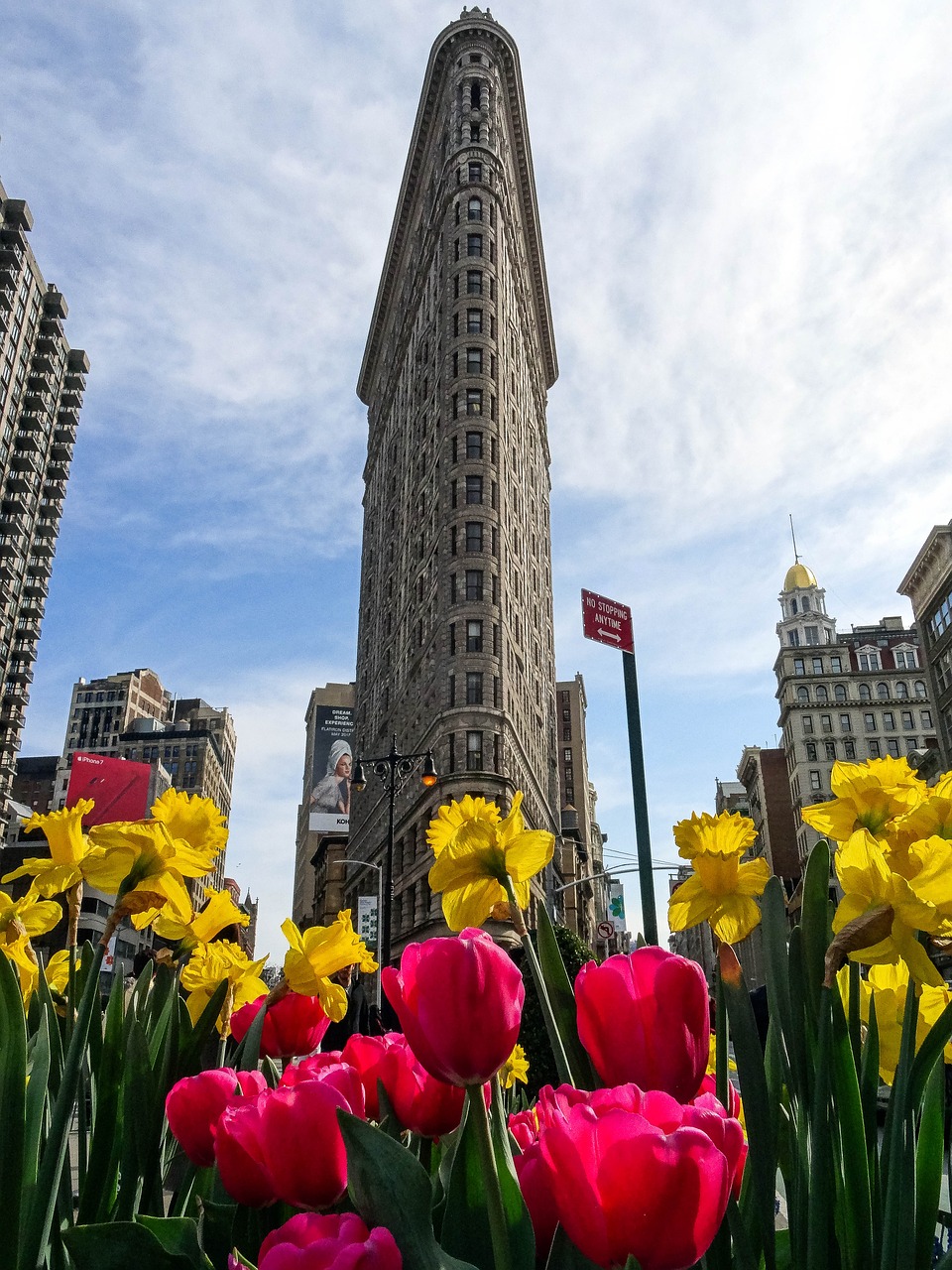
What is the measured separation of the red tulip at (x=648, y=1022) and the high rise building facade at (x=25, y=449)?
7220 cm

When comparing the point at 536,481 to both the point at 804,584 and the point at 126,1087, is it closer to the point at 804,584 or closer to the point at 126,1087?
the point at 804,584

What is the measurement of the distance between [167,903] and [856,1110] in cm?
128

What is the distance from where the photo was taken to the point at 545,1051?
28.3 feet

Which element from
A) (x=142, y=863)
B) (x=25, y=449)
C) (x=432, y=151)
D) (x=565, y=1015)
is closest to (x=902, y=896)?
(x=565, y=1015)

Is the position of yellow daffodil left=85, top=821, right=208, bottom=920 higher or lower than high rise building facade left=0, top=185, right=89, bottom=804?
lower

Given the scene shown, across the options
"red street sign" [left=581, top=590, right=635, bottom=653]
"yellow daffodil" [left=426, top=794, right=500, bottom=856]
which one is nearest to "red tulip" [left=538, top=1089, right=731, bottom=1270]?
"yellow daffodil" [left=426, top=794, right=500, bottom=856]

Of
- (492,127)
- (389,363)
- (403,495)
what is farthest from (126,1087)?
(389,363)

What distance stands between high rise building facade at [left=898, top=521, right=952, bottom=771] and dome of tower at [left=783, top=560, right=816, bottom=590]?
2277 inches

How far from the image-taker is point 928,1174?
1173 millimetres

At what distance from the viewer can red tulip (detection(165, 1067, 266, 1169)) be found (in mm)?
1297

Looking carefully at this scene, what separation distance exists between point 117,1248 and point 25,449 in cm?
7854

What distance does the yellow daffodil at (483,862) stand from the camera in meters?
1.54

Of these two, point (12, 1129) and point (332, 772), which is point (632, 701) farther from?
point (332, 772)

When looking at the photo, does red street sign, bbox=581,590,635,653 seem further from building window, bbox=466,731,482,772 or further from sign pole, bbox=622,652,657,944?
building window, bbox=466,731,482,772
